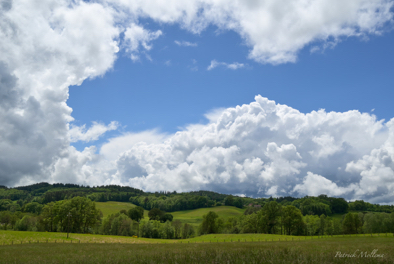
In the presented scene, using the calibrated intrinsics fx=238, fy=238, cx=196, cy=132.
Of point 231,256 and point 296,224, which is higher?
point 231,256

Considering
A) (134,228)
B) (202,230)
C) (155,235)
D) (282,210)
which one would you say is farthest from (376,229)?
(134,228)

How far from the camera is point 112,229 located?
10569 cm

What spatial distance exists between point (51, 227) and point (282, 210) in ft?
304

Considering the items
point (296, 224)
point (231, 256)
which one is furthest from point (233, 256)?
point (296, 224)

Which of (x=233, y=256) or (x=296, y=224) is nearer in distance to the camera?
(x=233, y=256)

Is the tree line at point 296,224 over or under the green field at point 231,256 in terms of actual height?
under

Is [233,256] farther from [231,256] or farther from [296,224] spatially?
[296,224]

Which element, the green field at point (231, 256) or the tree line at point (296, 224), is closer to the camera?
the green field at point (231, 256)

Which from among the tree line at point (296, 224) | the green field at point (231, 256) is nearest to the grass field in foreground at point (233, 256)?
the green field at point (231, 256)

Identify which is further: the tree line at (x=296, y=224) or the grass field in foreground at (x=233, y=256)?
the tree line at (x=296, y=224)

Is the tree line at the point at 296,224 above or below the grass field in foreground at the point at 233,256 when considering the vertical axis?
below

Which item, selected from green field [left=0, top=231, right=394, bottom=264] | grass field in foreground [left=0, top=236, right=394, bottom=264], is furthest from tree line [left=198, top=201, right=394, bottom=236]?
grass field in foreground [left=0, top=236, right=394, bottom=264]

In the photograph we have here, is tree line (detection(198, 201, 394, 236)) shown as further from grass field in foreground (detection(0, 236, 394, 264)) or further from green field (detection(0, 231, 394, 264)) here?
grass field in foreground (detection(0, 236, 394, 264))

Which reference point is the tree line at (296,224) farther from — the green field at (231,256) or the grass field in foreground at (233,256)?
the grass field in foreground at (233,256)
